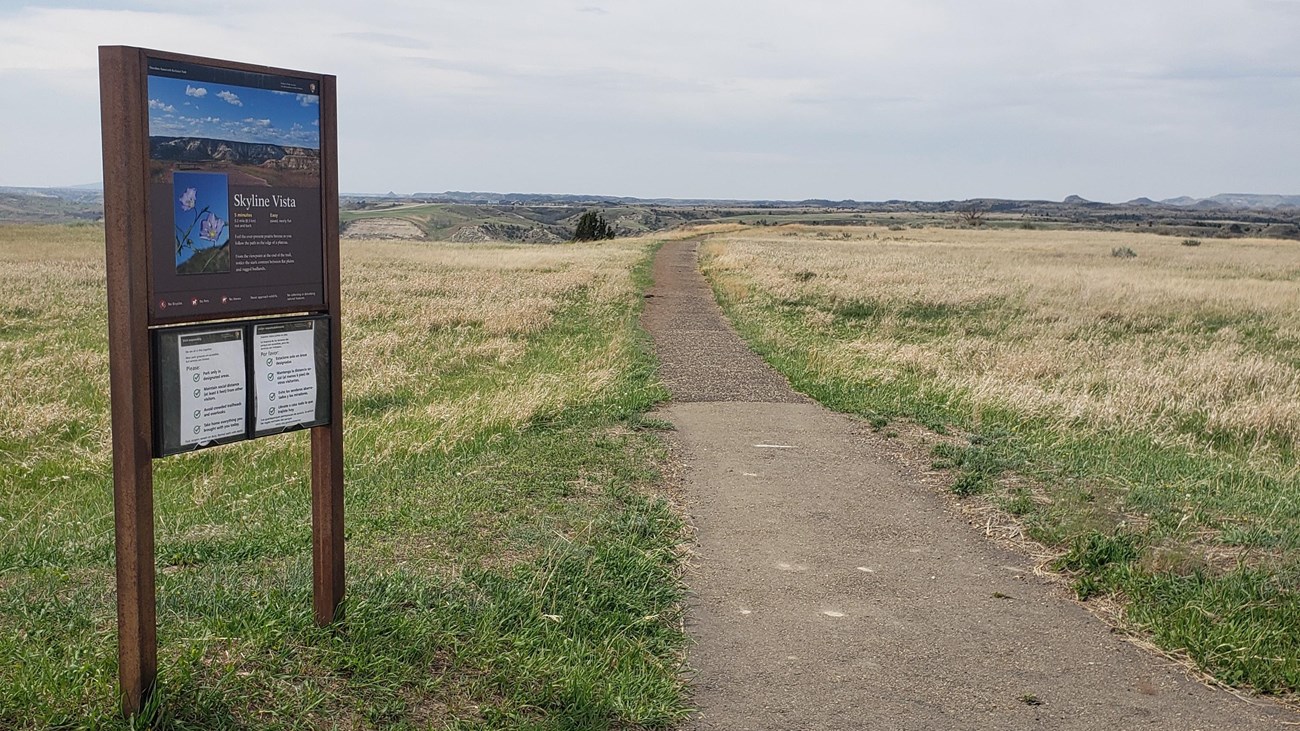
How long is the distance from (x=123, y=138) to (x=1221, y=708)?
14.1 feet

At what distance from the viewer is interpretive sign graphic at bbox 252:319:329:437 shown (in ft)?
12.0

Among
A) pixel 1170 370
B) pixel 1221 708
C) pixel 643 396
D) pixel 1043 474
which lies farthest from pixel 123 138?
pixel 1170 370

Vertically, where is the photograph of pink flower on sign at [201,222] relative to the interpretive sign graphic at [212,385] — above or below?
above

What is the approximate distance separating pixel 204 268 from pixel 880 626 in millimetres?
3200

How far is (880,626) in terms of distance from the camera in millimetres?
4789

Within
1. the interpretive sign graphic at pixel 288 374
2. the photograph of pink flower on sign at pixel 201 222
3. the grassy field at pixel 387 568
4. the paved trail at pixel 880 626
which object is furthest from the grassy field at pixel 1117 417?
the photograph of pink flower on sign at pixel 201 222

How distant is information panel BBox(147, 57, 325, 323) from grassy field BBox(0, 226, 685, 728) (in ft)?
4.13

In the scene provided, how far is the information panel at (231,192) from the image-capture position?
129 inches

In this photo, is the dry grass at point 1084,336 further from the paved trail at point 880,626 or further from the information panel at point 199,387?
the information panel at point 199,387

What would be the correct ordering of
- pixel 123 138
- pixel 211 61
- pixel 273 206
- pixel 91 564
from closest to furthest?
pixel 123 138 < pixel 211 61 < pixel 273 206 < pixel 91 564

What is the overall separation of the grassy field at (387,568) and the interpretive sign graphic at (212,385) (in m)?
0.82

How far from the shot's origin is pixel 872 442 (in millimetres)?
8438

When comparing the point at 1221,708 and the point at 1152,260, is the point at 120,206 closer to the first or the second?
the point at 1221,708

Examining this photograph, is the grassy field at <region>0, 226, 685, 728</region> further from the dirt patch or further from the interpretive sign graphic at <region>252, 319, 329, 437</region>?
the dirt patch
